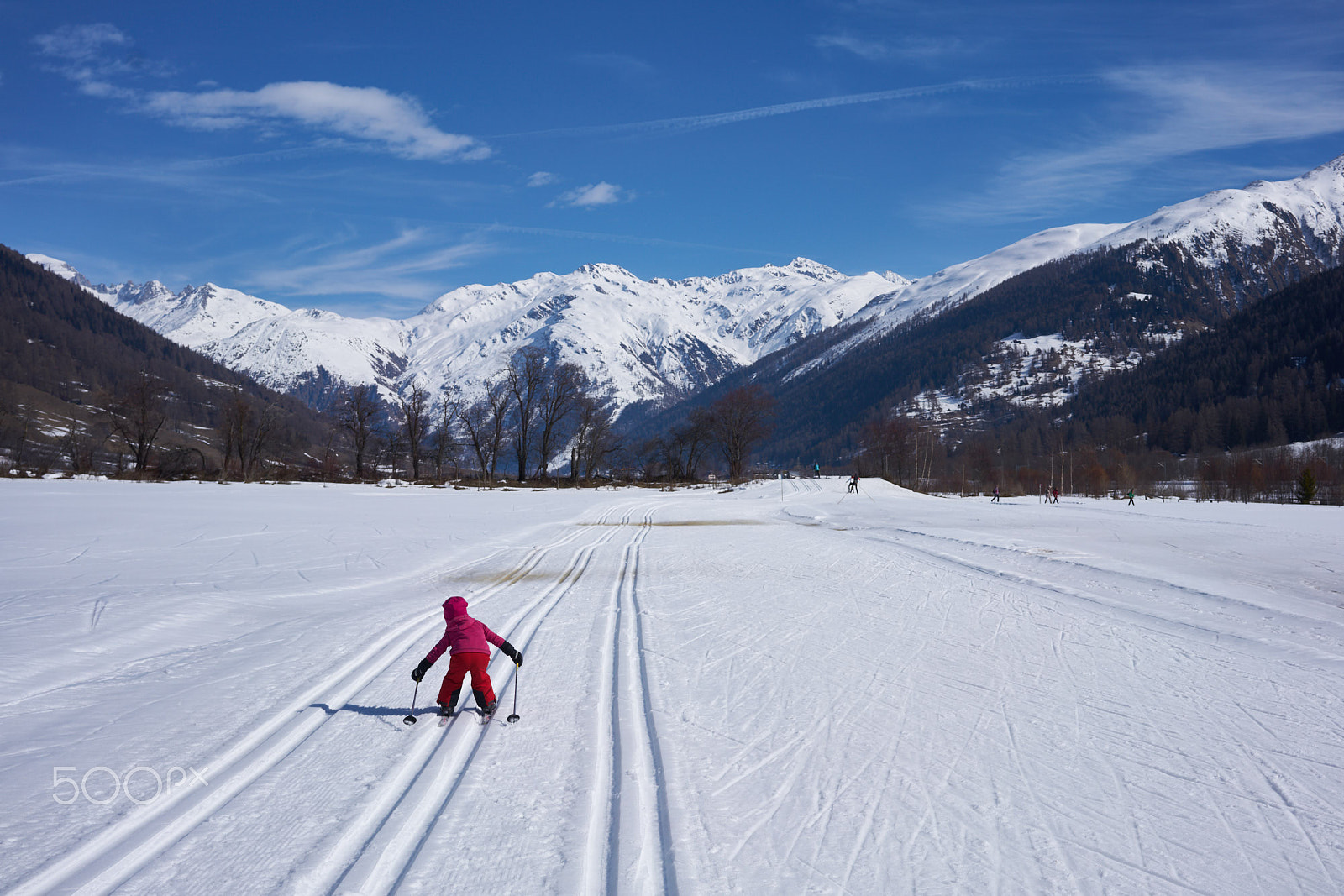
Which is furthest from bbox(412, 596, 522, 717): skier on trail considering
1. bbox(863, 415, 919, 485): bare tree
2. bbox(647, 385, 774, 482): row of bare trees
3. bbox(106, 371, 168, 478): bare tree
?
bbox(863, 415, 919, 485): bare tree

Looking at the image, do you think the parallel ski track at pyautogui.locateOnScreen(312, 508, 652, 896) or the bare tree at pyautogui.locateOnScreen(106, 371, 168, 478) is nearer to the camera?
the parallel ski track at pyautogui.locateOnScreen(312, 508, 652, 896)

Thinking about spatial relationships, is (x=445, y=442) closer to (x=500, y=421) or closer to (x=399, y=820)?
(x=500, y=421)

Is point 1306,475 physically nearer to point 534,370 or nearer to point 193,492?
point 534,370

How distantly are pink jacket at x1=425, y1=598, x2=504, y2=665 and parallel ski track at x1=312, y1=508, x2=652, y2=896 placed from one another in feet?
2.07

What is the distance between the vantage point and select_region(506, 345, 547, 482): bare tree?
6400 centimetres

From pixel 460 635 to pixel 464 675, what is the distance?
39cm

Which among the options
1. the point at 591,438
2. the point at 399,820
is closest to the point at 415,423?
the point at 591,438

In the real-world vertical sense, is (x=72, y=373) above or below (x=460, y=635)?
above

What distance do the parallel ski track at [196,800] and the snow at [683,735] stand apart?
0.09ft

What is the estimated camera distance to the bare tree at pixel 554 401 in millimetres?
65000

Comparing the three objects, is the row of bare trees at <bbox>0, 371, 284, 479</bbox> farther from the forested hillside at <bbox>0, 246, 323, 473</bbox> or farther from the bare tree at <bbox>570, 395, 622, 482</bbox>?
the bare tree at <bbox>570, 395, 622, 482</bbox>

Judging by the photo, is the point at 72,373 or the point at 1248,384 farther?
the point at 72,373

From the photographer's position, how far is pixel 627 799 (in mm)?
4723

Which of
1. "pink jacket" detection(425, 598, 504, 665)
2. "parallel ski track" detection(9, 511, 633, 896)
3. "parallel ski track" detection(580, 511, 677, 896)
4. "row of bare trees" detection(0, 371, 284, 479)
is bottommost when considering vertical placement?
"parallel ski track" detection(9, 511, 633, 896)
